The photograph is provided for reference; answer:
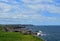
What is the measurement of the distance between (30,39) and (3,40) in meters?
6.73

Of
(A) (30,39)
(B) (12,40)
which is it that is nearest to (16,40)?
(B) (12,40)

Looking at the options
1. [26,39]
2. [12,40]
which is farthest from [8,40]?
[26,39]

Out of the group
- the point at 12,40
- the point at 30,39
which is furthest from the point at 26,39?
the point at 12,40

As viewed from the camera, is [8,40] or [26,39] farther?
[26,39]

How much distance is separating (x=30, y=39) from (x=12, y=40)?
194 inches

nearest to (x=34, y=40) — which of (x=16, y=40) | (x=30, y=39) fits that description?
(x=30, y=39)

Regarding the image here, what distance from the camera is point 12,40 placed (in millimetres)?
45750

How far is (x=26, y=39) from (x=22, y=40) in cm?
196

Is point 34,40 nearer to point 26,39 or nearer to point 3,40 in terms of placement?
point 26,39

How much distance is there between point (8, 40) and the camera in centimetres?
4516

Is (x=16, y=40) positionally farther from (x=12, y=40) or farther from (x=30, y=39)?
(x=30, y=39)

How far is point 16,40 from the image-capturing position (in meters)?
46.1

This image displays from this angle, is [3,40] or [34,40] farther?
[34,40]

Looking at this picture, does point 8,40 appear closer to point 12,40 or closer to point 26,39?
point 12,40
